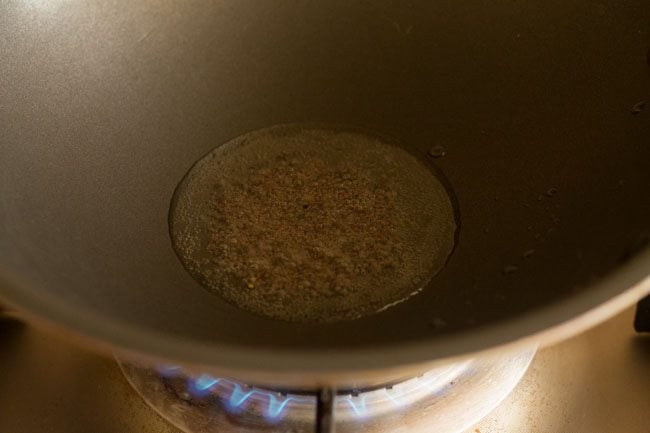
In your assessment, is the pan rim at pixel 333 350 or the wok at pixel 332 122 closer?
the pan rim at pixel 333 350

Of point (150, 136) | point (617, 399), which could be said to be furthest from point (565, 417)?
point (150, 136)

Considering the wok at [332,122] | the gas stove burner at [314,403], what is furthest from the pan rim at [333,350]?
the gas stove burner at [314,403]

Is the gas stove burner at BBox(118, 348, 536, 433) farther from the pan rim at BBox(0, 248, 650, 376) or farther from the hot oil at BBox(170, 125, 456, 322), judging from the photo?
the pan rim at BBox(0, 248, 650, 376)

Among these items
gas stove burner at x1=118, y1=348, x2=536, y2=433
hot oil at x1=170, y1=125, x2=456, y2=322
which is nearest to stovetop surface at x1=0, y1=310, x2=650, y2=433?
gas stove burner at x1=118, y1=348, x2=536, y2=433

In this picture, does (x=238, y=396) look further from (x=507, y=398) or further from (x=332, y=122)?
(x=332, y=122)

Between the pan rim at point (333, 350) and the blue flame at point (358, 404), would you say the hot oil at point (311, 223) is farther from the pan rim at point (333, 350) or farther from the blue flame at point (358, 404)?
the pan rim at point (333, 350)

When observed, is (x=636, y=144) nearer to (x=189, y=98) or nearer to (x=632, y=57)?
(x=632, y=57)

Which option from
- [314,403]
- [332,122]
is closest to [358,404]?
[314,403]
